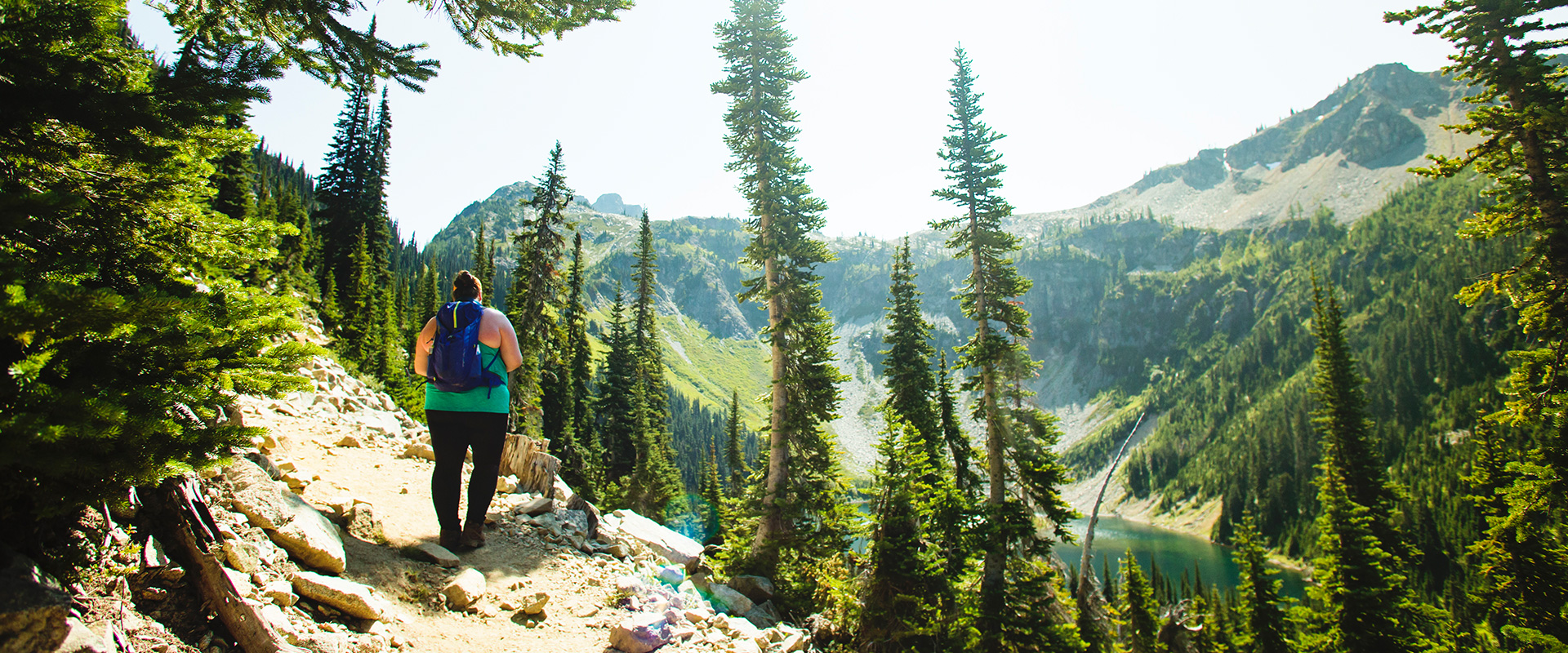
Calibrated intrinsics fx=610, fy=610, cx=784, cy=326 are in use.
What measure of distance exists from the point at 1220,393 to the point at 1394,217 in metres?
82.8

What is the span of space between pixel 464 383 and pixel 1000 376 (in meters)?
17.6

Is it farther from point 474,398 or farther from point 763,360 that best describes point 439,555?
point 763,360

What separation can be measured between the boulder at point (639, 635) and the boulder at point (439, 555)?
5.98 ft

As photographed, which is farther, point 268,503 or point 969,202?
point 969,202

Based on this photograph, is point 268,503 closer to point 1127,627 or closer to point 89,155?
point 89,155

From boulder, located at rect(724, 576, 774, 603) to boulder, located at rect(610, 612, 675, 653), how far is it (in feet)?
16.7

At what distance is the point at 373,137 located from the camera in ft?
149

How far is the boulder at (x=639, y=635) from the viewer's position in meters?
5.86

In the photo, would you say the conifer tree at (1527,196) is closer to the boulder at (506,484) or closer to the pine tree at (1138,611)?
the boulder at (506,484)

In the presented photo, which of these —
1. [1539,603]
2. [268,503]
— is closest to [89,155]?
[268,503]

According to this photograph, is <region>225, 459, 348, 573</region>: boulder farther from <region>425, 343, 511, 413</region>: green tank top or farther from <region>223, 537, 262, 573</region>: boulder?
<region>425, 343, 511, 413</region>: green tank top

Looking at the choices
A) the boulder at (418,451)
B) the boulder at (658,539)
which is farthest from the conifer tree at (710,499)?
the boulder at (418,451)

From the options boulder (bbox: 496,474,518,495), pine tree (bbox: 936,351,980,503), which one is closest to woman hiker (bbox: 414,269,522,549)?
boulder (bbox: 496,474,518,495)

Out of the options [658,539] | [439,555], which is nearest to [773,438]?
[658,539]
